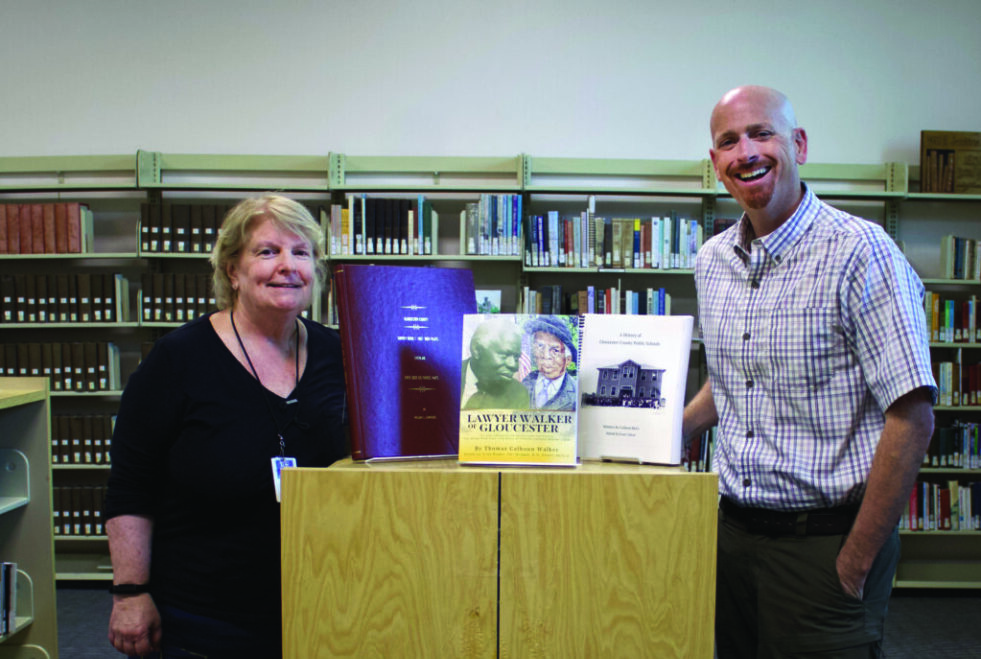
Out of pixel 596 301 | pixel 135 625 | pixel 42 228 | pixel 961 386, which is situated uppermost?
pixel 42 228

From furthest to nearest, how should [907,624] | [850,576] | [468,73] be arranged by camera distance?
[468,73] < [907,624] < [850,576]

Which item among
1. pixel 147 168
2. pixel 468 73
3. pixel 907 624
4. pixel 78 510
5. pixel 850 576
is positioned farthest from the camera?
pixel 468 73

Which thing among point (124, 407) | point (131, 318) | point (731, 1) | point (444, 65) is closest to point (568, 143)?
point (444, 65)

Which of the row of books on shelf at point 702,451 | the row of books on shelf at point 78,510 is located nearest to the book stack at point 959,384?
the row of books on shelf at point 702,451

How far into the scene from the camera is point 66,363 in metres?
4.26

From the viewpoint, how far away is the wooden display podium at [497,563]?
3.12ft

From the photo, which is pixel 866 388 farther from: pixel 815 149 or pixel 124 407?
pixel 815 149

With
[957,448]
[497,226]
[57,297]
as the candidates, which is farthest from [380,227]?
[957,448]

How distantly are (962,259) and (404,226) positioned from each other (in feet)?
11.5

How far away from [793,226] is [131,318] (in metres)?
4.41

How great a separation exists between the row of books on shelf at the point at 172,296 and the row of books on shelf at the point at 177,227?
17 centimetres

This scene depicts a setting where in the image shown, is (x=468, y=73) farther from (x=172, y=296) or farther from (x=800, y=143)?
(x=800, y=143)

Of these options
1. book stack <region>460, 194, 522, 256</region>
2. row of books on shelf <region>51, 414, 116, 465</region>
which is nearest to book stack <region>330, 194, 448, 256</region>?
book stack <region>460, 194, 522, 256</region>

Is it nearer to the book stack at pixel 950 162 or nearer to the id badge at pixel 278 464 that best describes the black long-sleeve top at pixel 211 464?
the id badge at pixel 278 464
